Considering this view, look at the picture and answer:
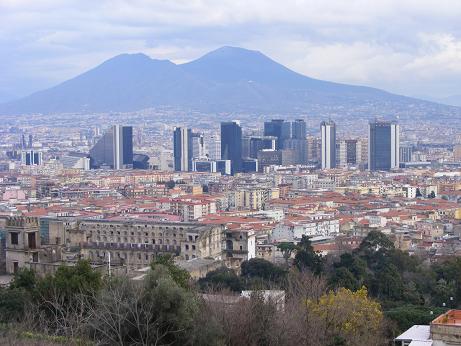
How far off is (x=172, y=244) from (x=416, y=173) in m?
51.0

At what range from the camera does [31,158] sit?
316 ft

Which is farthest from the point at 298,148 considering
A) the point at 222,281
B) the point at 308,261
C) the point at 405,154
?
the point at 222,281

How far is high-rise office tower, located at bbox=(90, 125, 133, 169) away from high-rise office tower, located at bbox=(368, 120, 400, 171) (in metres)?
21.9

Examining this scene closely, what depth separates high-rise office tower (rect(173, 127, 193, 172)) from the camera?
292ft

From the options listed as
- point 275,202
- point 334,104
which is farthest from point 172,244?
point 334,104

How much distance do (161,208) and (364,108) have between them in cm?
14113

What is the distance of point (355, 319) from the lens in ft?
49.2

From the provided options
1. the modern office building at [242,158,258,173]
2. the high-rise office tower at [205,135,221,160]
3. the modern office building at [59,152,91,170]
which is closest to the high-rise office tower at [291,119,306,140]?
the high-rise office tower at [205,135,221,160]

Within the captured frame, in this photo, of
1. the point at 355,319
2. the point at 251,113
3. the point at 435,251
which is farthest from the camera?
the point at 251,113

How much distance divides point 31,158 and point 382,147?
111 feet

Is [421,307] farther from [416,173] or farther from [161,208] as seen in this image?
[416,173]

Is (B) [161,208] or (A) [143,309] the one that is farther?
(B) [161,208]

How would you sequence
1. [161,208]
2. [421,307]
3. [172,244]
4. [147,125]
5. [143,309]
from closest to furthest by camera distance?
[143,309] < [421,307] < [172,244] < [161,208] < [147,125]

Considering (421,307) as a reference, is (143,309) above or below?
above
